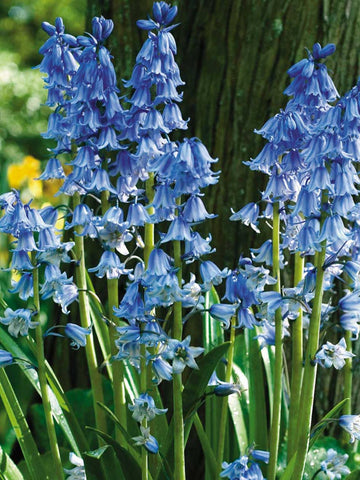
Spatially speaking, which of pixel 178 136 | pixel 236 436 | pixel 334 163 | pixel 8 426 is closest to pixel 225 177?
pixel 178 136

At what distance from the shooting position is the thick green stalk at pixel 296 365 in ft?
6.98

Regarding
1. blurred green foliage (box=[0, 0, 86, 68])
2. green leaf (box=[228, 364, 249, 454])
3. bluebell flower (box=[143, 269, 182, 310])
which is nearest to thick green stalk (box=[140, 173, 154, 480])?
bluebell flower (box=[143, 269, 182, 310])

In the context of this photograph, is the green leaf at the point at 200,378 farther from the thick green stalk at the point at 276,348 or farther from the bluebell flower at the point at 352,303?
the bluebell flower at the point at 352,303

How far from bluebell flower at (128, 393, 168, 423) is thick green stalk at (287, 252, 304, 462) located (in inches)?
18.9

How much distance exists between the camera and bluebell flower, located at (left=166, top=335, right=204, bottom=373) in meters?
1.77

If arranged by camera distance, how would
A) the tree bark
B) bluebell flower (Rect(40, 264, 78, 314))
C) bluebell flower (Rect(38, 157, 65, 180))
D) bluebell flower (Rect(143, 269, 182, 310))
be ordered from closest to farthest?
bluebell flower (Rect(143, 269, 182, 310)) < bluebell flower (Rect(40, 264, 78, 314)) < bluebell flower (Rect(38, 157, 65, 180)) < the tree bark

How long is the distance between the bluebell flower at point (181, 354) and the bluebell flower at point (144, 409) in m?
0.14

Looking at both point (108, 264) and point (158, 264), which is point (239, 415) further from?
point (158, 264)

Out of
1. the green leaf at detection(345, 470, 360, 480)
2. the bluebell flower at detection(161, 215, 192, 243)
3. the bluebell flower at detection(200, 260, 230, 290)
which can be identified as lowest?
the green leaf at detection(345, 470, 360, 480)

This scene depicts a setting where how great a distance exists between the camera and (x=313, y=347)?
1.93 meters

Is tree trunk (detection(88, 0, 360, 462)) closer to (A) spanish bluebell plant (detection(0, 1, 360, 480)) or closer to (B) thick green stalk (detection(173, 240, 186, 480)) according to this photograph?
(A) spanish bluebell plant (detection(0, 1, 360, 480))

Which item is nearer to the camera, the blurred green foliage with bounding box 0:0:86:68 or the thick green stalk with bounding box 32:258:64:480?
the thick green stalk with bounding box 32:258:64:480

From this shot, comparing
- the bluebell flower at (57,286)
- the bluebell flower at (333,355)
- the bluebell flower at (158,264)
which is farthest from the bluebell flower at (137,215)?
the bluebell flower at (333,355)

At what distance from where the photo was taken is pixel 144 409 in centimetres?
188
